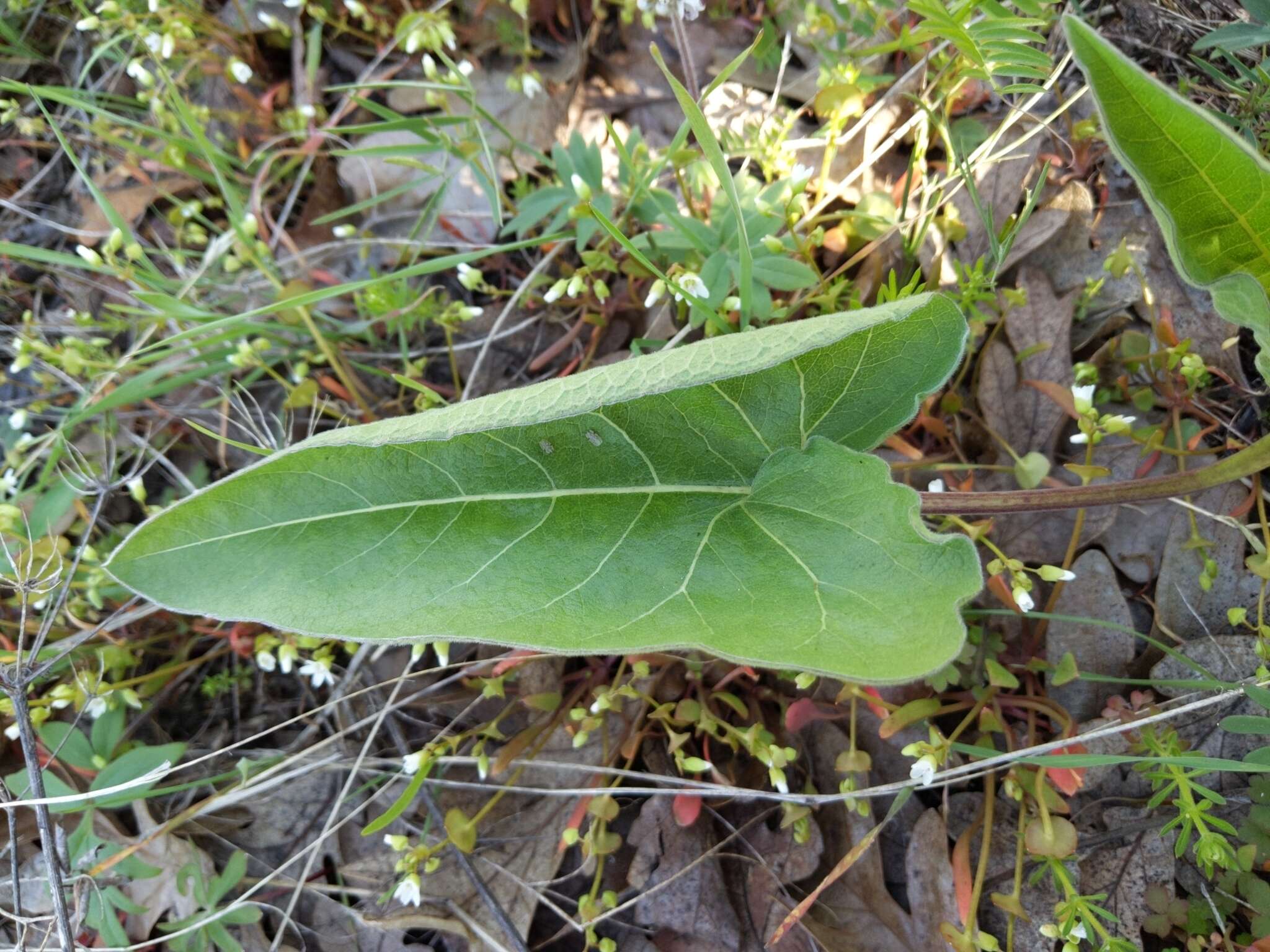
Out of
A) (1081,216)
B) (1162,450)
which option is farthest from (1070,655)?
(1081,216)

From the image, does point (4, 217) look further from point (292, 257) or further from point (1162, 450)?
point (1162, 450)

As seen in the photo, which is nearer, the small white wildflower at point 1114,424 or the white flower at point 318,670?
the small white wildflower at point 1114,424

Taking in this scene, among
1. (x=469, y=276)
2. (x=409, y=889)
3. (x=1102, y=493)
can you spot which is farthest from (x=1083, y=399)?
(x=409, y=889)

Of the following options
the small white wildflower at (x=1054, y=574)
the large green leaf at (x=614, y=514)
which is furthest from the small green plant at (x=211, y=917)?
the small white wildflower at (x=1054, y=574)

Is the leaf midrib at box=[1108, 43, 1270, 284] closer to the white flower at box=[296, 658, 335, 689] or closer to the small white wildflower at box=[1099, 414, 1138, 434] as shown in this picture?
the small white wildflower at box=[1099, 414, 1138, 434]

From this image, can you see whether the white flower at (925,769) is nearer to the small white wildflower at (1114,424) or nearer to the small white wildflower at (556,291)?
the small white wildflower at (1114,424)

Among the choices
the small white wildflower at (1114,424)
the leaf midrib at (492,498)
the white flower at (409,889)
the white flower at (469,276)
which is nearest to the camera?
the leaf midrib at (492,498)
